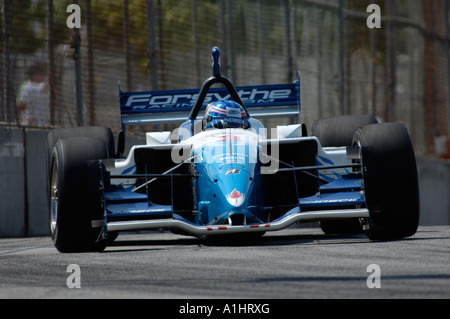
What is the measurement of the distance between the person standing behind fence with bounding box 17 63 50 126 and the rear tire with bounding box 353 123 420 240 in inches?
187

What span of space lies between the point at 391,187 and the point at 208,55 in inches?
261

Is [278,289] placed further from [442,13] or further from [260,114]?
[442,13]

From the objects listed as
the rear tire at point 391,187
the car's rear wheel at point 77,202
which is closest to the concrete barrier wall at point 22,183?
the car's rear wheel at point 77,202

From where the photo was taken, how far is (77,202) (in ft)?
23.7

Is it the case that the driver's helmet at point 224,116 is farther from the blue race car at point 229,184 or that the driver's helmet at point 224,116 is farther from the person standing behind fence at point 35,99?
the person standing behind fence at point 35,99

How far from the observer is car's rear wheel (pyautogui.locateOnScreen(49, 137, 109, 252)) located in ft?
23.7

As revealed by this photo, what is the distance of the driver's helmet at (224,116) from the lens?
8578 mm

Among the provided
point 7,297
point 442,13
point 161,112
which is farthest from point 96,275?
point 442,13

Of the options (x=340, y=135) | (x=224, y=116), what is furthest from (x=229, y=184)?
(x=340, y=135)

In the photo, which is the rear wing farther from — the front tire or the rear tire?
the rear tire

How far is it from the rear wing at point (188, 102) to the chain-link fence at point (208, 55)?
1.65 m
